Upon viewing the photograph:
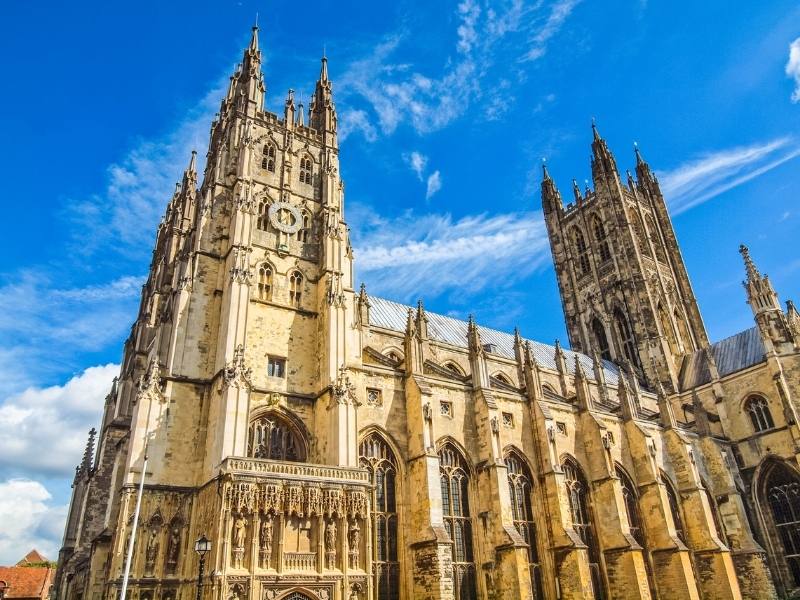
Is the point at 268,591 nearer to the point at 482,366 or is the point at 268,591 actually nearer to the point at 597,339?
the point at 482,366

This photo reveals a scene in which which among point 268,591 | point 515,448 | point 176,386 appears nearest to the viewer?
point 268,591

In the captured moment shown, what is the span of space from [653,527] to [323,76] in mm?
35525

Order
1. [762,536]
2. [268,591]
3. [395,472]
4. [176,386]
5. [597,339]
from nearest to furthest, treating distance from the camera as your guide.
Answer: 1. [268,591]
2. [176,386]
3. [395,472]
4. [762,536]
5. [597,339]

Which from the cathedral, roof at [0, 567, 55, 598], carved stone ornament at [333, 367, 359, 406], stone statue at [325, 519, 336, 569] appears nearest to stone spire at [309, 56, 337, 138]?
the cathedral

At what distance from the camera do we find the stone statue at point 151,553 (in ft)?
70.5

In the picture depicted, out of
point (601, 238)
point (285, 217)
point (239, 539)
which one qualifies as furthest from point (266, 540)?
point (601, 238)

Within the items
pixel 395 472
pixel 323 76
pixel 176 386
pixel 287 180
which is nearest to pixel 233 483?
pixel 176 386

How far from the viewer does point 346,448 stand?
A: 24.9 metres

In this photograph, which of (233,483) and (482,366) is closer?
(233,483)

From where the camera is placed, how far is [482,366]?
3175 cm

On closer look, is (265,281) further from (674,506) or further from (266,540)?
(674,506)

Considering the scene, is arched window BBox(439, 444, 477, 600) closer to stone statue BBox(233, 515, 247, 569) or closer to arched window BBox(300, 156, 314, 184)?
stone statue BBox(233, 515, 247, 569)

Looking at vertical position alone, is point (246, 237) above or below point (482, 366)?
above

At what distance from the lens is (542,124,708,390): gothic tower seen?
53.4 metres
